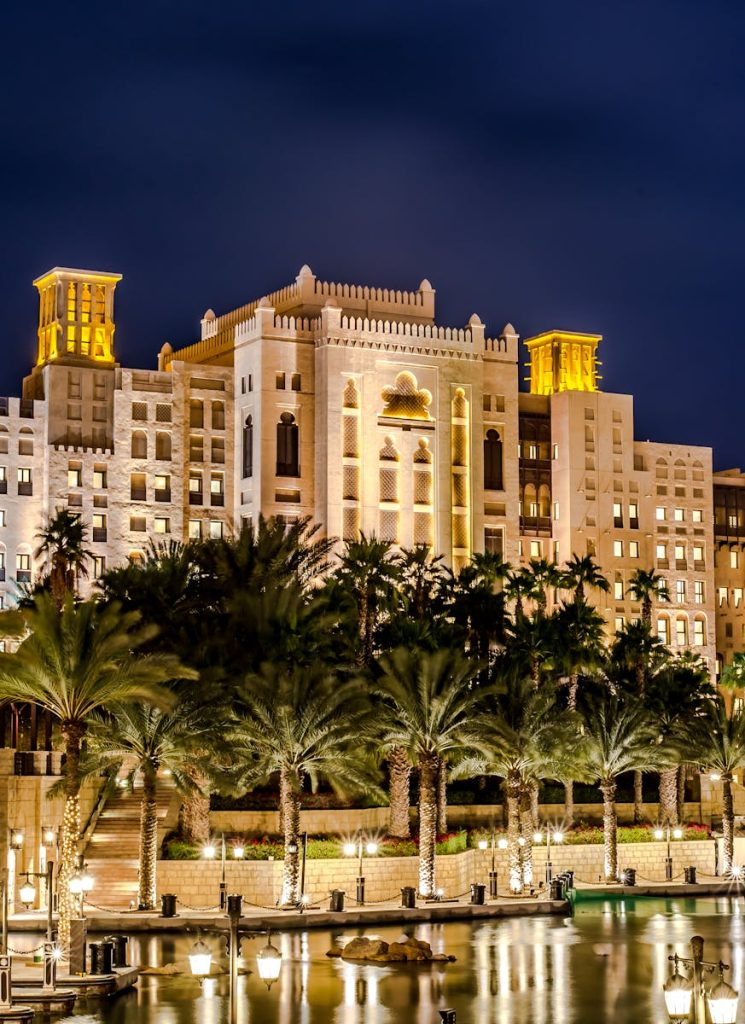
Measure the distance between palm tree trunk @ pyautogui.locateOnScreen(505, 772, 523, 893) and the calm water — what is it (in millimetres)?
4935

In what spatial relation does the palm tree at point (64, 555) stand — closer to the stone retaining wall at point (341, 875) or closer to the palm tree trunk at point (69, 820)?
the stone retaining wall at point (341, 875)

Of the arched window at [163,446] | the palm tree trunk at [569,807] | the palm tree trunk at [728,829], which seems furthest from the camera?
the arched window at [163,446]

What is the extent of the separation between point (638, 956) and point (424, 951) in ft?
14.3

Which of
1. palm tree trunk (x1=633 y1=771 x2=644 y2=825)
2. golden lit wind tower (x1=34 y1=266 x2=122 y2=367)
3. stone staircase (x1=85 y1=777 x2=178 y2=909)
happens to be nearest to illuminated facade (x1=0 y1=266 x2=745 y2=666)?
golden lit wind tower (x1=34 y1=266 x2=122 y2=367)

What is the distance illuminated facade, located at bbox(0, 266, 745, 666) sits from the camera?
269 feet

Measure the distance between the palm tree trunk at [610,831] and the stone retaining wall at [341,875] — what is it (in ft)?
3.33

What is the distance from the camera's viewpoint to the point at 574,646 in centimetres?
6344

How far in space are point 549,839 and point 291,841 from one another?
459 inches

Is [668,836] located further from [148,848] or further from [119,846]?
[148,848]

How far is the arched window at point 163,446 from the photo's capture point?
275 ft

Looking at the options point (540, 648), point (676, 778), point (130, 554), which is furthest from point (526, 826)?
point (130, 554)

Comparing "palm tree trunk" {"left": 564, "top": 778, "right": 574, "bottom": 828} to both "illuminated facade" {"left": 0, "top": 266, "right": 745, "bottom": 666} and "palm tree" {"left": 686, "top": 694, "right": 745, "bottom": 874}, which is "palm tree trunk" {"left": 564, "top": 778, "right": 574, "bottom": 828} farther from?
"illuminated facade" {"left": 0, "top": 266, "right": 745, "bottom": 666}

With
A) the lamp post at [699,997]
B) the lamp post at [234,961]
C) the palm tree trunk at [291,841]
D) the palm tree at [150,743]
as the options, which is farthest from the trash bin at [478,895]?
the lamp post at [699,997]

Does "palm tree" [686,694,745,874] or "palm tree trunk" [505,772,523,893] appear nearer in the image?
"palm tree trunk" [505,772,523,893]
